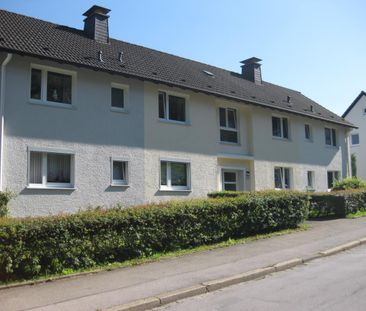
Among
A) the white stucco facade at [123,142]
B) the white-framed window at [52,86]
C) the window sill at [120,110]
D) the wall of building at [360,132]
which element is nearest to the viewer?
the white stucco facade at [123,142]

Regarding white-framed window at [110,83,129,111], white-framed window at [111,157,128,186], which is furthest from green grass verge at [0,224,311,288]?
white-framed window at [110,83,129,111]

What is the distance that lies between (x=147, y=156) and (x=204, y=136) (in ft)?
11.2

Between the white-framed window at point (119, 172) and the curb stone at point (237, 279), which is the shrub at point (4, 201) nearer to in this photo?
the white-framed window at point (119, 172)

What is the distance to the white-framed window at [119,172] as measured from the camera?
1617cm

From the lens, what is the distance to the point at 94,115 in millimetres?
15828

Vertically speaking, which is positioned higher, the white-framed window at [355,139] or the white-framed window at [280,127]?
the white-framed window at [355,139]

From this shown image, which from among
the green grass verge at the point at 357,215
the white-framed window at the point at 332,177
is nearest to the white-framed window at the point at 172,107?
the green grass verge at the point at 357,215

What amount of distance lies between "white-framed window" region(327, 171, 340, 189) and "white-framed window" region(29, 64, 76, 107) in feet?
58.5

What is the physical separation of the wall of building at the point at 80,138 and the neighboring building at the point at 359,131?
3165cm

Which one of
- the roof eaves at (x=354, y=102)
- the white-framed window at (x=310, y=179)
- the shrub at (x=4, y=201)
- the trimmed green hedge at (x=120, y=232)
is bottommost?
the trimmed green hedge at (x=120, y=232)

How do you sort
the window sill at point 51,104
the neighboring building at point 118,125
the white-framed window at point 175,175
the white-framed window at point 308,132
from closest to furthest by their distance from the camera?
the neighboring building at point 118,125
the window sill at point 51,104
the white-framed window at point 175,175
the white-framed window at point 308,132

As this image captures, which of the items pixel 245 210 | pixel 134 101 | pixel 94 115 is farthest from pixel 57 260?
pixel 134 101

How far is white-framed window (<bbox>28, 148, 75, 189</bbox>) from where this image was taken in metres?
14.1

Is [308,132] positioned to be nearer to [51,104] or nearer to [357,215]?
[357,215]
